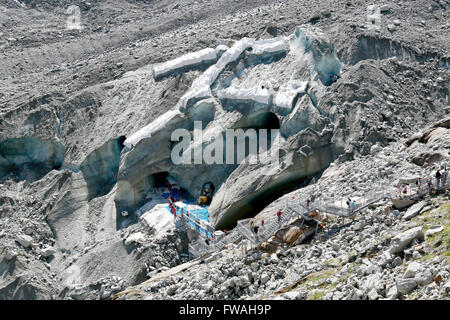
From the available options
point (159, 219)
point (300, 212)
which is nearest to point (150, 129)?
point (159, 219)

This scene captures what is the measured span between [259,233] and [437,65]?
17821 millimetres

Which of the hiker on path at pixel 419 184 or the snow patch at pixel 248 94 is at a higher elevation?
the snow patch at pixel 248 94

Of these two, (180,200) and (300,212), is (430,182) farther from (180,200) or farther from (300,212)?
(180,200)

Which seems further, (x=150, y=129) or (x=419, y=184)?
(x=150, y=129)

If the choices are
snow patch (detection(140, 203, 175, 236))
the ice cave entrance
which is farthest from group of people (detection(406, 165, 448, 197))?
snow patch (detection(140, 203, 175, 236))

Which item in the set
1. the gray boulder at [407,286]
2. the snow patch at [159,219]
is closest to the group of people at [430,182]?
the gray boulder at [407,286]

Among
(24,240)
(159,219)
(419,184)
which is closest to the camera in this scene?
(419,184)

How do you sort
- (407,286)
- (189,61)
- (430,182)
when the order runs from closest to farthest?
(407,286) < (430,182) < (189,61)

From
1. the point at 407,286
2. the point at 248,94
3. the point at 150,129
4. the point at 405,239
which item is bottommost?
the point at 407,286

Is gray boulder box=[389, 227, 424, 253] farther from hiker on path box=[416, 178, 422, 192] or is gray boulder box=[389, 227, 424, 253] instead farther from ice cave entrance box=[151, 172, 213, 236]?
ice cave entrance box=[151, 172, 213, 236]

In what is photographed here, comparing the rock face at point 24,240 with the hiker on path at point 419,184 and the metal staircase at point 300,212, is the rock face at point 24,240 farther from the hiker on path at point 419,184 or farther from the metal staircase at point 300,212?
the hiker on path at point 419,184

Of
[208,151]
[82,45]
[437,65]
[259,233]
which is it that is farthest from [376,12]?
[82,45]

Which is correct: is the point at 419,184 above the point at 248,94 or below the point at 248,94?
below

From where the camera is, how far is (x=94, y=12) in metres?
68.4
